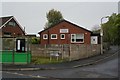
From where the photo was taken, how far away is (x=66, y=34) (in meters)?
39.0

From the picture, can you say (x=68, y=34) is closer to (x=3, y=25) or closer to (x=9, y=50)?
(x=3, y=25)

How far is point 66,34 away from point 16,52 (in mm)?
20294

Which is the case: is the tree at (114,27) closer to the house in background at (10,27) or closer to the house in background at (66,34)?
the house in background at (66,34)

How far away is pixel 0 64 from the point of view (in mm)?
19141

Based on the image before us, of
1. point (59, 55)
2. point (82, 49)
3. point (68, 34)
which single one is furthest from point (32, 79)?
point (68, 34)

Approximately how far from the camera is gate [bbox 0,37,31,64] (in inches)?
758

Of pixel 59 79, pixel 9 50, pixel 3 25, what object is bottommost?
pixel 59 79

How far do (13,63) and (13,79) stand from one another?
7.45m

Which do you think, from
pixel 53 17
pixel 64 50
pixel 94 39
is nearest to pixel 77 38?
pixel 94 39

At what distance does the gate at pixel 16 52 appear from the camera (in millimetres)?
19266

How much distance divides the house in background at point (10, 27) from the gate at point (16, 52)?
23634 millimetres

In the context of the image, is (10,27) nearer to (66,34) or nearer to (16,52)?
(66,34)

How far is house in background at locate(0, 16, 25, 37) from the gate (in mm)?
23634

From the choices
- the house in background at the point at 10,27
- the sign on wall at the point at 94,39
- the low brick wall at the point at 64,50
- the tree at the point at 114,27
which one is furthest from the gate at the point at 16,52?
the sign on wall at the point at 94,39
